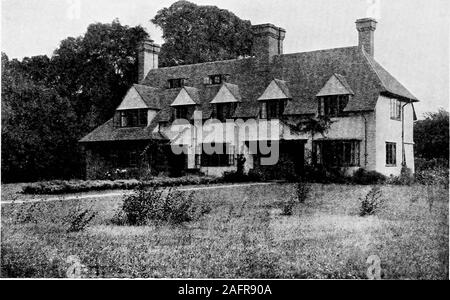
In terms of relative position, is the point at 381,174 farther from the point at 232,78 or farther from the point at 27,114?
the point at 27,114

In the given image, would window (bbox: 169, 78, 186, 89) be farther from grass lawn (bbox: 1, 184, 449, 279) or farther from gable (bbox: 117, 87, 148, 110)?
grass lawn (bbox: 1, 184, 449, 279)

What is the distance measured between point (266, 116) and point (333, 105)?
3558 millimetres

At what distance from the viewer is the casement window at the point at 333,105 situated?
24.4 m

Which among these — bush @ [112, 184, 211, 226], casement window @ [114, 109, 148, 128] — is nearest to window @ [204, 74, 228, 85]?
casement window @ [114, 109, 148, 128]

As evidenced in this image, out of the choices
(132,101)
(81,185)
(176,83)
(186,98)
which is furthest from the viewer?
(176,83)

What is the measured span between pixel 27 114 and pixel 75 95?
3062mm

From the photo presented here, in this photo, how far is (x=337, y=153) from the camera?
24250 millimetres

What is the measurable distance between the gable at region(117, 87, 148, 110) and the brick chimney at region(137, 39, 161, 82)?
8.58 ft

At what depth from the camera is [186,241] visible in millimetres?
9508

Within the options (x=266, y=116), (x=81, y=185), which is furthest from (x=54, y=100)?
(x=266, y=116)

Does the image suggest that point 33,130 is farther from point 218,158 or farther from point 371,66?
point 371,66

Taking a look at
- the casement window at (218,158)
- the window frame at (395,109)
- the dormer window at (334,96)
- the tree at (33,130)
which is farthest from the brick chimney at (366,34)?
the tree at (33,130)

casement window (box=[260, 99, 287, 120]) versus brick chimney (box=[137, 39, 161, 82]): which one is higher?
brick chimney (box=[137, 39, 161, 82])

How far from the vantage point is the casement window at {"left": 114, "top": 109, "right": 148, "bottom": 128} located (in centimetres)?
2983
